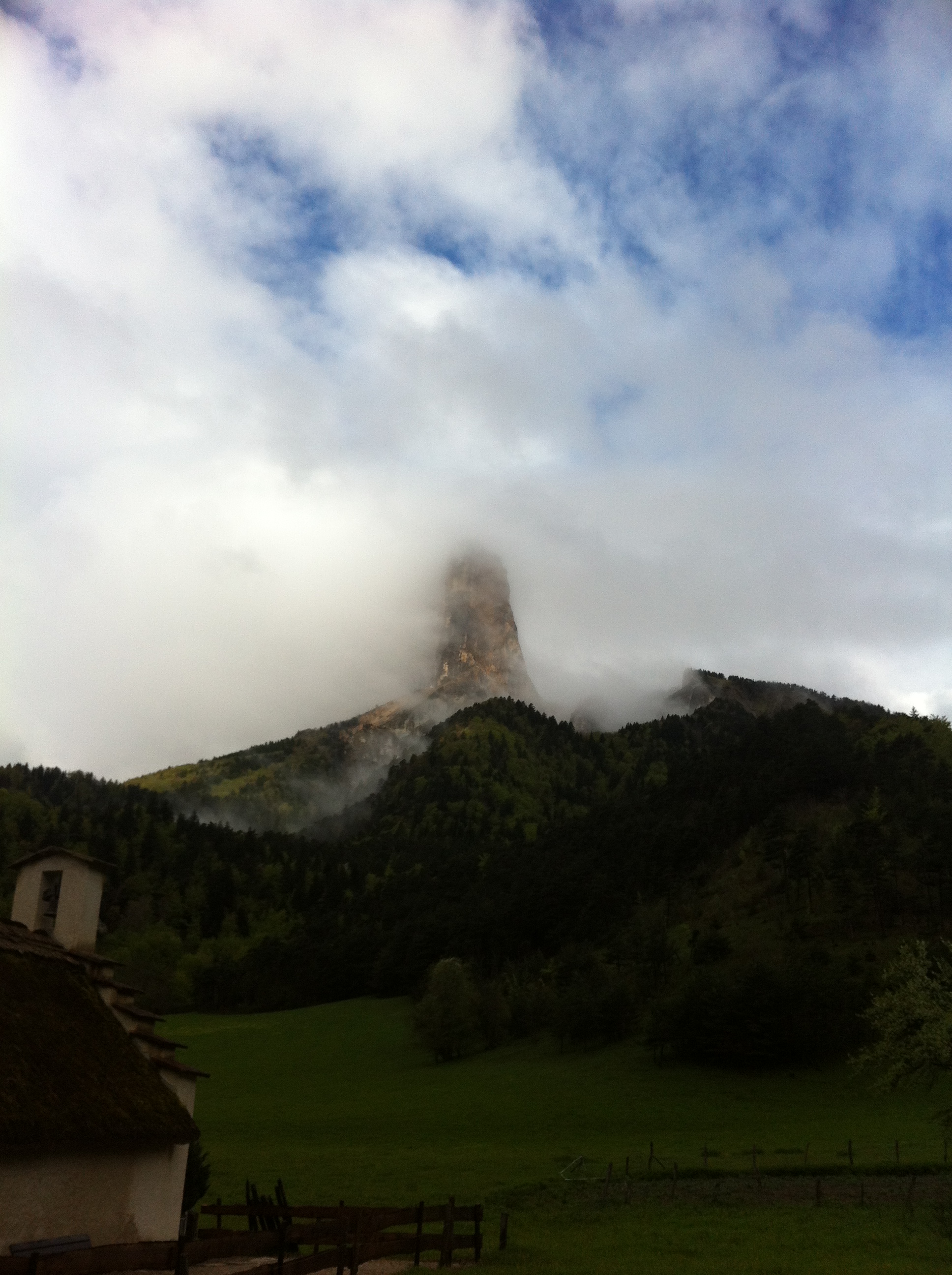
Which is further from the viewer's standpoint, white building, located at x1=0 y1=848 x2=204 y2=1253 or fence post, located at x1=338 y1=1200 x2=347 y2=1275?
fence post, located at x1=338 y1=1200 x2=347 y2=1275

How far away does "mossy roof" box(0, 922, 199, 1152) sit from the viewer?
19.6m

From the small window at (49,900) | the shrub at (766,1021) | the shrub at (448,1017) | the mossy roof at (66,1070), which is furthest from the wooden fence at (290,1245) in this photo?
the shrub at (448,1017)

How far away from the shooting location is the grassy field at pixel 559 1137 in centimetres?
2841

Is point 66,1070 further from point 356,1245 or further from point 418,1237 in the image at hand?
point 418,1237

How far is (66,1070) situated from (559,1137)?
49.6 m

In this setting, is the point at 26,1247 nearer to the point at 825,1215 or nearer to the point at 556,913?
the point at 825,1215

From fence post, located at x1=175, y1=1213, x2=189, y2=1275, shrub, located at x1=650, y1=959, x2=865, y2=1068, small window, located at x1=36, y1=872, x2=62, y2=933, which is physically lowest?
shrub, located at x1=650, y1=959, x2=865, y2=1068

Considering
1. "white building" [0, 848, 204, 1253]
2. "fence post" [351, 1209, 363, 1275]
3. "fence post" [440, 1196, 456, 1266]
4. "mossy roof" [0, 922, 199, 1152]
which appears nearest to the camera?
"white building" [0, 848, 204, 1253]

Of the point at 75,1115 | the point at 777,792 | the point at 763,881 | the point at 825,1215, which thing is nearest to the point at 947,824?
the point at 763,881

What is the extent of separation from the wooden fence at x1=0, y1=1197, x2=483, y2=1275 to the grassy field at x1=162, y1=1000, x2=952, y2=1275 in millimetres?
2077

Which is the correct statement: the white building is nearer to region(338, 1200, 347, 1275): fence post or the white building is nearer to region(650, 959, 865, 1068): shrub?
region(338, 1200, 347, 1275): fence post

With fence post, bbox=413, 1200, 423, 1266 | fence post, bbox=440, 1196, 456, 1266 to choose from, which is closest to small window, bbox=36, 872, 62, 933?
fence post, bbox=413, 1200, 423, 1266

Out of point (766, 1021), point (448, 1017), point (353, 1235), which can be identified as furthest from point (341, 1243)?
point (448, 1017)

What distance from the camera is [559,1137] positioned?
62.4 meters
